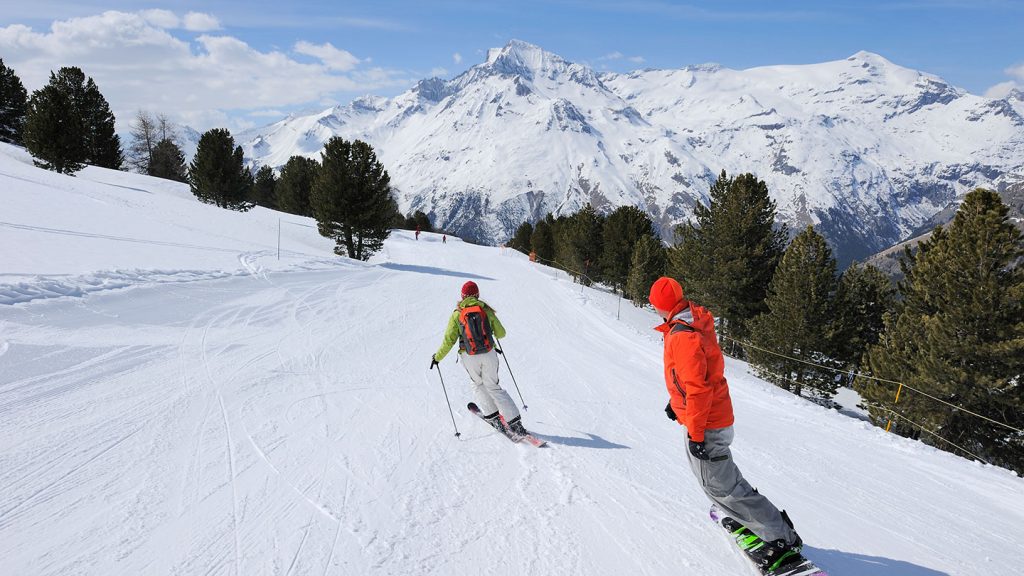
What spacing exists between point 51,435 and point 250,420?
1.90 meters

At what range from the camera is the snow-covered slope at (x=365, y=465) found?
4.01 meters

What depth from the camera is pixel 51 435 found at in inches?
211

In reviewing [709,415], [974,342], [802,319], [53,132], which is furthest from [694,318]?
[53,132]

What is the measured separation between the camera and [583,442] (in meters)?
6.66

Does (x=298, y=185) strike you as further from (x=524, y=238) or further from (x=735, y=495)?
(x=735, y=495)

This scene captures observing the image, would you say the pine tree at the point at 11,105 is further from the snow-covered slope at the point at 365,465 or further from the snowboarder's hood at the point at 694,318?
the snowboarder's hood at the point at 694,318

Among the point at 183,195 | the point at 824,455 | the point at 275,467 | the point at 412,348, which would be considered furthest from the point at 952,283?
the point at 183,195

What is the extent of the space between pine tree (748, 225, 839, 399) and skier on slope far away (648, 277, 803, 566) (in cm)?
2134

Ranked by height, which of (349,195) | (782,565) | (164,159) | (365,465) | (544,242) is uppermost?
(164,159)

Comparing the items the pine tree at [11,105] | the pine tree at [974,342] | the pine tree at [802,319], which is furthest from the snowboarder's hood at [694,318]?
the pine tree at [11,105]

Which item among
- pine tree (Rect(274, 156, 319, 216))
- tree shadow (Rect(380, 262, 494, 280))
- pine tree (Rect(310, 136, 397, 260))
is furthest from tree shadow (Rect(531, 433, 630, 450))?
pine tree (Rect(274, 156, 319, 216))

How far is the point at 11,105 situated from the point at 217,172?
28840 mm

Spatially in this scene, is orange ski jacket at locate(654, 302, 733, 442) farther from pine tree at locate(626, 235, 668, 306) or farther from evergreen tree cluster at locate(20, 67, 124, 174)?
evergreen tree cluster at locate(20, 67, 124, 174)

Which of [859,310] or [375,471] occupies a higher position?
[859,310]
